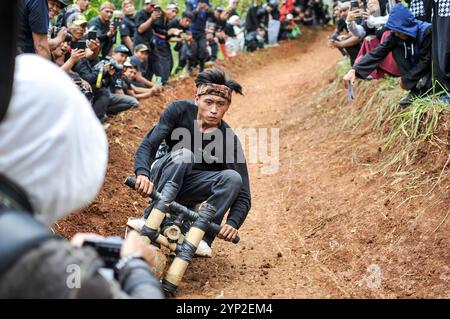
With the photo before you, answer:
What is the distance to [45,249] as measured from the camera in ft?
6.20

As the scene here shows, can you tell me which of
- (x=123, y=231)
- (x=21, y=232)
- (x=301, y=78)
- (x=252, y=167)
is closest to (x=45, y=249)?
(x=21, y=232)

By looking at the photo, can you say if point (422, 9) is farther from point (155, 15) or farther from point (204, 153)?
point (155, 15)

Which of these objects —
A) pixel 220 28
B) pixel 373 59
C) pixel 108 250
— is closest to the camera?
pixel 108 250

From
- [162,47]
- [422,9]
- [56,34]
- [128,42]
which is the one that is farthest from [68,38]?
[162,47]

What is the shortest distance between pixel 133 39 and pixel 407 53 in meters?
6.17

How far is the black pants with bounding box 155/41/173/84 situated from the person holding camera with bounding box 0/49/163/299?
35.0 feet

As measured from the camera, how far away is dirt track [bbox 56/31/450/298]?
205 inches

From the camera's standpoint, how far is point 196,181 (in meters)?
5.30

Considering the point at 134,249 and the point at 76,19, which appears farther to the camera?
the point at 76,19

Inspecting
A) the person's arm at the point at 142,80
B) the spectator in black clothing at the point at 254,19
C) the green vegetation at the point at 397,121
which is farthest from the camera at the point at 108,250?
the spectator in black clothing at the point at 254,19

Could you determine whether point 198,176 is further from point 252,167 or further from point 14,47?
point 252,167

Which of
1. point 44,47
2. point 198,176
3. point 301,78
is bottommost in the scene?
point 301,78

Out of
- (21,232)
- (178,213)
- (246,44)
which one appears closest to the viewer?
(21,232)
